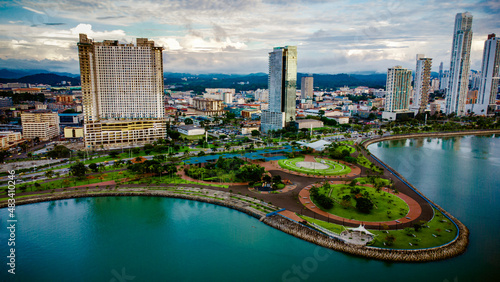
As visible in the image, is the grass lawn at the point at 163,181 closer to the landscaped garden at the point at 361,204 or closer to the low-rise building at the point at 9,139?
the landscaped garden at the point at 361,204

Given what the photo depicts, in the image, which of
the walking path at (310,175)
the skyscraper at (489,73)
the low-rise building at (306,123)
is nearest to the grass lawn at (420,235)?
the walking path at (310,175)

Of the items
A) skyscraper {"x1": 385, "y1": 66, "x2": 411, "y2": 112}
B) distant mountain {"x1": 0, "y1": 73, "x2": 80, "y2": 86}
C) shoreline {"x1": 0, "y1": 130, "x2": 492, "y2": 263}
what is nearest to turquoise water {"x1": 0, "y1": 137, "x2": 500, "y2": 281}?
shoreline {"x1": 0, "y1": 130, "x2": 492, "y2": 263}

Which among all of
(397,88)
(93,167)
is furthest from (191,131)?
(397,88)

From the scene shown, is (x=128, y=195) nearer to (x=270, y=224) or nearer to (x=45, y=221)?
(x=45, y=221)

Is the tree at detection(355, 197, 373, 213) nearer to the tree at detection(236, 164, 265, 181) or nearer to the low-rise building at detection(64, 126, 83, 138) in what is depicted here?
the tree at detection(236, 164, 265, 181)

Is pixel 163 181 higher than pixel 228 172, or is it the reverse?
pixel 228 172

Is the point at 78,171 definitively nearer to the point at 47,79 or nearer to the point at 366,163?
the point at 366,163
